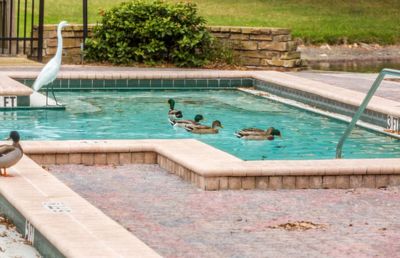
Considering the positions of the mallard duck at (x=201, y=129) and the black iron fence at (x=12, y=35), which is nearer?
the mallard duck at (x=201, y=129)

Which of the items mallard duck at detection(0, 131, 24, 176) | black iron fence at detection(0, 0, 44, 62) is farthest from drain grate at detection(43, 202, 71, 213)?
black iron fence at detection(0, 0, 44, 62)

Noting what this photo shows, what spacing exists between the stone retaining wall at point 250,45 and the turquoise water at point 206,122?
10.4 feet

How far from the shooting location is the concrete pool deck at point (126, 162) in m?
Result: 8.20

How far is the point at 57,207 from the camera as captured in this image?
30.3ft

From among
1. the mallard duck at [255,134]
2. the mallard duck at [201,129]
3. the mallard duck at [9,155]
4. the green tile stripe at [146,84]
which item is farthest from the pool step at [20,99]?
the mallard duck at [9,155]

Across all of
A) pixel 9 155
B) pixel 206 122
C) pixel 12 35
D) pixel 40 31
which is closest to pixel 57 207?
pixel 9 155

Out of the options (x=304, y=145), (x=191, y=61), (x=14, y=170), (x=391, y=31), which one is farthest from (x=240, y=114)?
(x=391, y=31)

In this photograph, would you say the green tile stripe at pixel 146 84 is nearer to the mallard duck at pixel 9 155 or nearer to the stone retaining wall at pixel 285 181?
the stone retaining wall at pixel 285 181

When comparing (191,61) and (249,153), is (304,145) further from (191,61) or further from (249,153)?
(191,61)

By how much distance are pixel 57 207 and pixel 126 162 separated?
331 cm

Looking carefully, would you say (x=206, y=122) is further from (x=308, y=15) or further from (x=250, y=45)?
(x=308, y=15)

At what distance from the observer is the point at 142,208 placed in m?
10.2

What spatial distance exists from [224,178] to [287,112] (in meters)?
6.86

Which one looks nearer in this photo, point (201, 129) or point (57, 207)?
point (57, 207)
